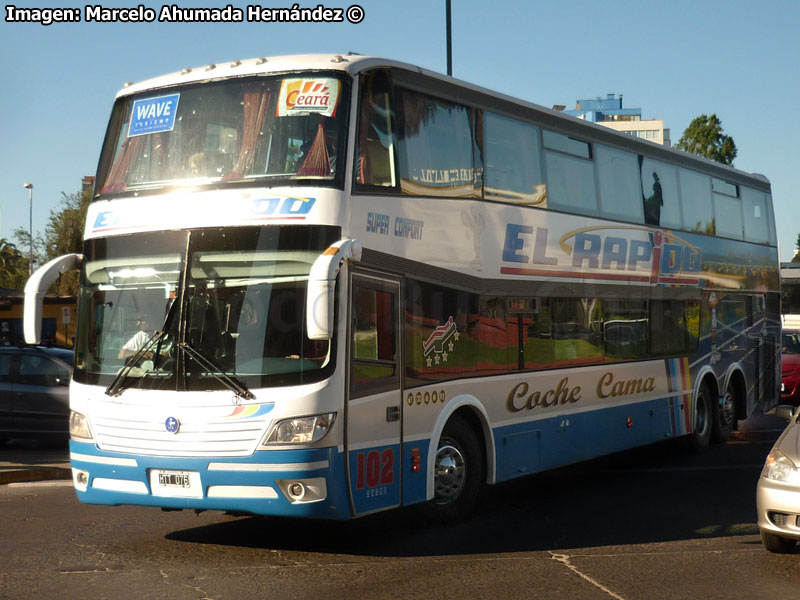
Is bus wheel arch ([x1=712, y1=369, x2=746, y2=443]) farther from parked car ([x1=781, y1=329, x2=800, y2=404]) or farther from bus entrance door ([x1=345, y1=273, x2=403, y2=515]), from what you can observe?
bus entrance door ([x1=345, y1=273, x2=403, y2=515])

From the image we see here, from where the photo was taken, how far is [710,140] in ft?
170

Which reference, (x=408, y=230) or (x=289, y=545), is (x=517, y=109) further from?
(x=289, y=545)

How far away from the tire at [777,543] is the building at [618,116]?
133 meters

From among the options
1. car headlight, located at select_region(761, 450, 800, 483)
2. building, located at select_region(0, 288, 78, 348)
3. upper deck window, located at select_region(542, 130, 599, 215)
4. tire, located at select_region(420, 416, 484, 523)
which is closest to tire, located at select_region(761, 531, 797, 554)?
car headlight, located at select_region(761, 450, 800, 483)

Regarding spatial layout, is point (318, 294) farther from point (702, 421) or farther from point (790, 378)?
point (790, 378)

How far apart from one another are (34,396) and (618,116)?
149692mm

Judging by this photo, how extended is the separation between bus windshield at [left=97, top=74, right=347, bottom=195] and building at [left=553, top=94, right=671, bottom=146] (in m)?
132

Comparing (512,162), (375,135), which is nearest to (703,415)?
(512,162)

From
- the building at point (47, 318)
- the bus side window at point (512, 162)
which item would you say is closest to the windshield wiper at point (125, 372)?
the bus side window at point (512, 162)

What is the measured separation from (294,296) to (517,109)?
429cm

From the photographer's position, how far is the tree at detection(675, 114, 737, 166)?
51.6m

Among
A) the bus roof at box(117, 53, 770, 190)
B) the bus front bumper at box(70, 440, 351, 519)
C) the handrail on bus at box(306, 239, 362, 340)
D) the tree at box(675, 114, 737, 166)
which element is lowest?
the bus front bumper at box(70, 440, 351, 519)

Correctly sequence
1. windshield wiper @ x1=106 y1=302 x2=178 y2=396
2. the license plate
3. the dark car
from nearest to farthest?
the license plate → windshield wiper @ x1=106 y1=302 x2=178 y2=396 → the dark car

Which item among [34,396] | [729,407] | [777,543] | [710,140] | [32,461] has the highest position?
[710,140]
